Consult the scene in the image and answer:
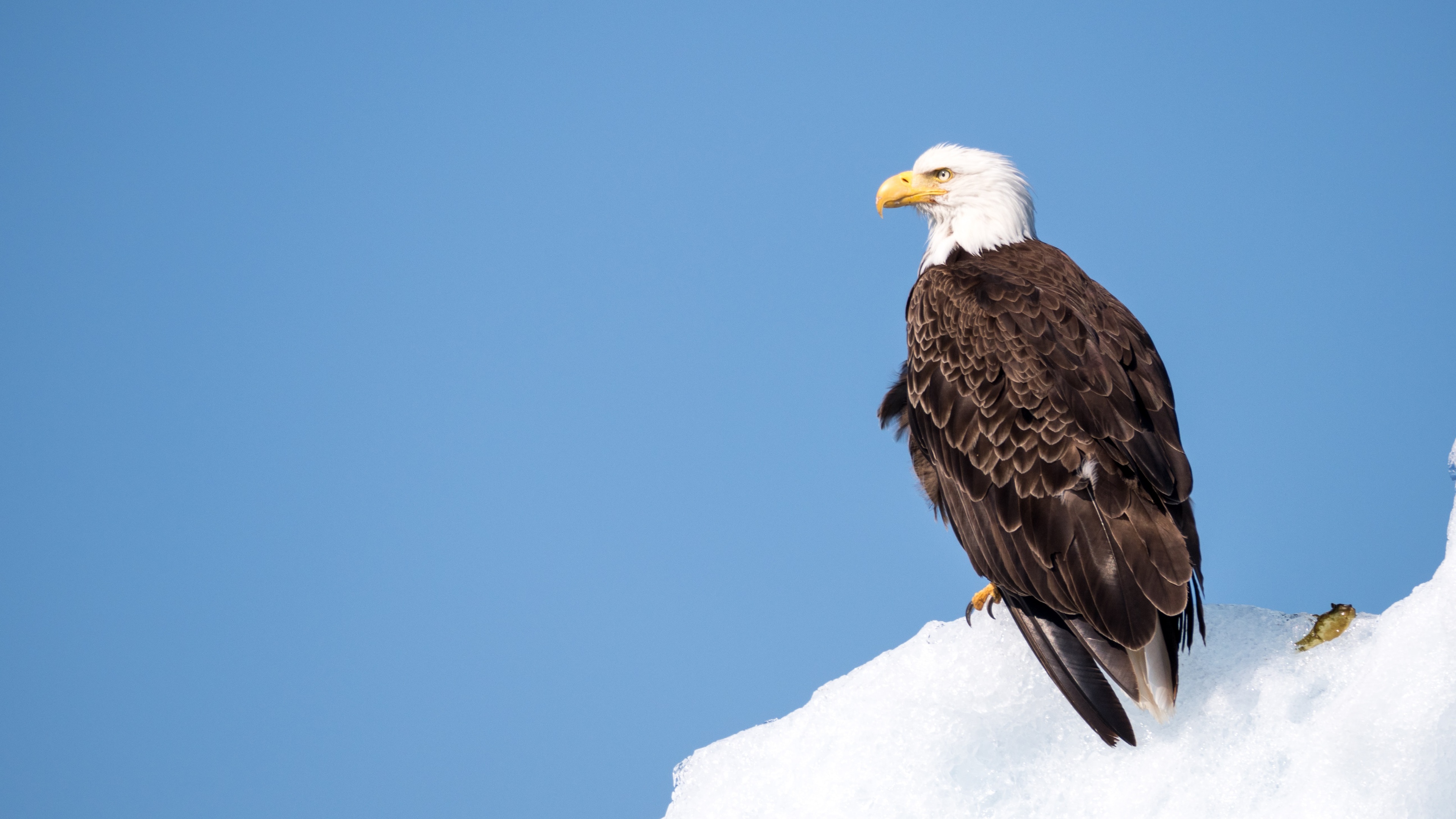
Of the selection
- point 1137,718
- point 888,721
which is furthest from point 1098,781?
point 888,721

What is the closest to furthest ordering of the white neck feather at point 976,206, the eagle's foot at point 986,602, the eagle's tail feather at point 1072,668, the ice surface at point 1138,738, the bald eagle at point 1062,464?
the ice surface at point 1138,738 → the eagle's tail feather at point 1072,668 → the bald eagle at point 1062,464 → the eagle's foot at point 986,602 → the white neck feather at point 976,206

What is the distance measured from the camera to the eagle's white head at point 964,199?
7.29 m

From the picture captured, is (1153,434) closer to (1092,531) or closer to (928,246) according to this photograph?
(1092,531)

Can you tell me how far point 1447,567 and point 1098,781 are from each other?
1729 mm

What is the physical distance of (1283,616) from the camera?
5398 millimetres

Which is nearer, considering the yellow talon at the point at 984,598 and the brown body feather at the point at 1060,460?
the brown body feather at the point at 1060,460

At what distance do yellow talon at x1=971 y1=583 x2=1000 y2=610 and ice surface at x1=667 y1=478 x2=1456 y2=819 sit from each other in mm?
105

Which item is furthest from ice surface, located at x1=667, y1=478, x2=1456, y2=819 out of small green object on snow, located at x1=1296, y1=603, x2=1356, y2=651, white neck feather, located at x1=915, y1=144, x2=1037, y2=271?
white neck feather, located at x1=915, y1=144, x2=1037, y2=271

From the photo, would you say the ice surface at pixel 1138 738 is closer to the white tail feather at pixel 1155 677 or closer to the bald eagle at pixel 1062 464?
the white tail feather at pixel 1155 677

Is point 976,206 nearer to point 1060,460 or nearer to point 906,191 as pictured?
point 906,191

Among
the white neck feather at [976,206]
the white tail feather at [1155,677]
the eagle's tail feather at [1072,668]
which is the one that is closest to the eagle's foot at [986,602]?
the eagle's tail feather at [1072,668]

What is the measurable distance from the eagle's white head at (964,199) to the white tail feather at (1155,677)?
3172 mm

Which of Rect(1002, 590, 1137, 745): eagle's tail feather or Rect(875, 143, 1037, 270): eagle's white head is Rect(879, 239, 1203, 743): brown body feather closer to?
Rect(1002, 590, 1137, 745): eagle's tail feather

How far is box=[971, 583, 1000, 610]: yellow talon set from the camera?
6023mm
